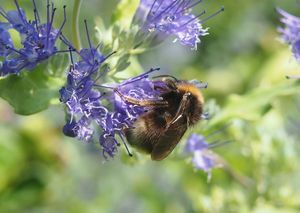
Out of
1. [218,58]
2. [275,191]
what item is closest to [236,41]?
[218,58]

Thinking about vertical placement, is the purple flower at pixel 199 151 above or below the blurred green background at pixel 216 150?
above

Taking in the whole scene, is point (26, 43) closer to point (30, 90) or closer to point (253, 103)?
point (30, 90)

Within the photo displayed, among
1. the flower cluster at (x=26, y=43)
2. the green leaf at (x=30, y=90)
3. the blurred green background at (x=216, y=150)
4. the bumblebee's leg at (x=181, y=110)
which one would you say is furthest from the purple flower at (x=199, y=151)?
the flower cluster at (x=26, y=43)

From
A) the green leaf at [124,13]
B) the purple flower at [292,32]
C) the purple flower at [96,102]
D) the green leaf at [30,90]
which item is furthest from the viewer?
the purple flower at [292,32]

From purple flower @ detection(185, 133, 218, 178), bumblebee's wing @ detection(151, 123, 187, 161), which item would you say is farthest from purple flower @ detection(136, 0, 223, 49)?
purple flower @ detection(185, 133, 218, 178)

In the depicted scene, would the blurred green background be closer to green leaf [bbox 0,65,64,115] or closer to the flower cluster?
green leaf [bbox 0,65,64,115]

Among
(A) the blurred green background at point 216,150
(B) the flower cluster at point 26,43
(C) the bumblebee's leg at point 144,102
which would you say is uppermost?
(B) the flower cluster at point 26,43

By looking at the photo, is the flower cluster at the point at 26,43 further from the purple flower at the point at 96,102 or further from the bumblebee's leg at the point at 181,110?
the bumblebee's leg at the point at 181,110
